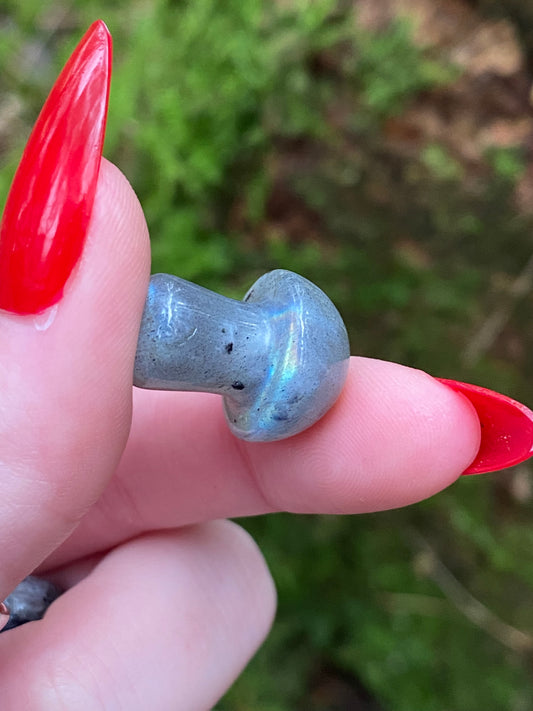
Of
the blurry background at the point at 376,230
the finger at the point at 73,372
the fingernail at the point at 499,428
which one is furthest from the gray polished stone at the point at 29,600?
the blurry background at the point at 376,230

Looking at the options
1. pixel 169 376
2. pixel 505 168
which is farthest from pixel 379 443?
pixel 505 168

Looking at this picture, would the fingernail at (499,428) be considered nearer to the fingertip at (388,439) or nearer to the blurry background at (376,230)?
the fingertip at (388,439)

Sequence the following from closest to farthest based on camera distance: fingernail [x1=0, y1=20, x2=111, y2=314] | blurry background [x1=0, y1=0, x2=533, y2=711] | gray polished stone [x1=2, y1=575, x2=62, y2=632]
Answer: fingernail [x1=0, y1=20, x2=111, y2=314], gray polished stone [x1=2, y1=575, x2=62, y2=632], blurry background [x1=0, y1=0, x2=533, y2=711]

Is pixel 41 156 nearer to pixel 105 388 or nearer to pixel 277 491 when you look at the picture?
pixel 105 388

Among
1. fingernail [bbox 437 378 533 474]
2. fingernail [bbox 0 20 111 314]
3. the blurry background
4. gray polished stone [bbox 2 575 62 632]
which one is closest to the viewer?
fingernail [bbox 0 20 111 314]

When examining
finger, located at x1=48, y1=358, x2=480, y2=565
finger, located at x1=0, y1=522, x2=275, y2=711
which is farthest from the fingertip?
finger, located at x1=0, y1=522, x2=275, y2=711

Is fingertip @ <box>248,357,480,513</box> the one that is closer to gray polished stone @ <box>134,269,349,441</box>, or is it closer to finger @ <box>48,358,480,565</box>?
finger @ <box>48,358,480,565</box>
